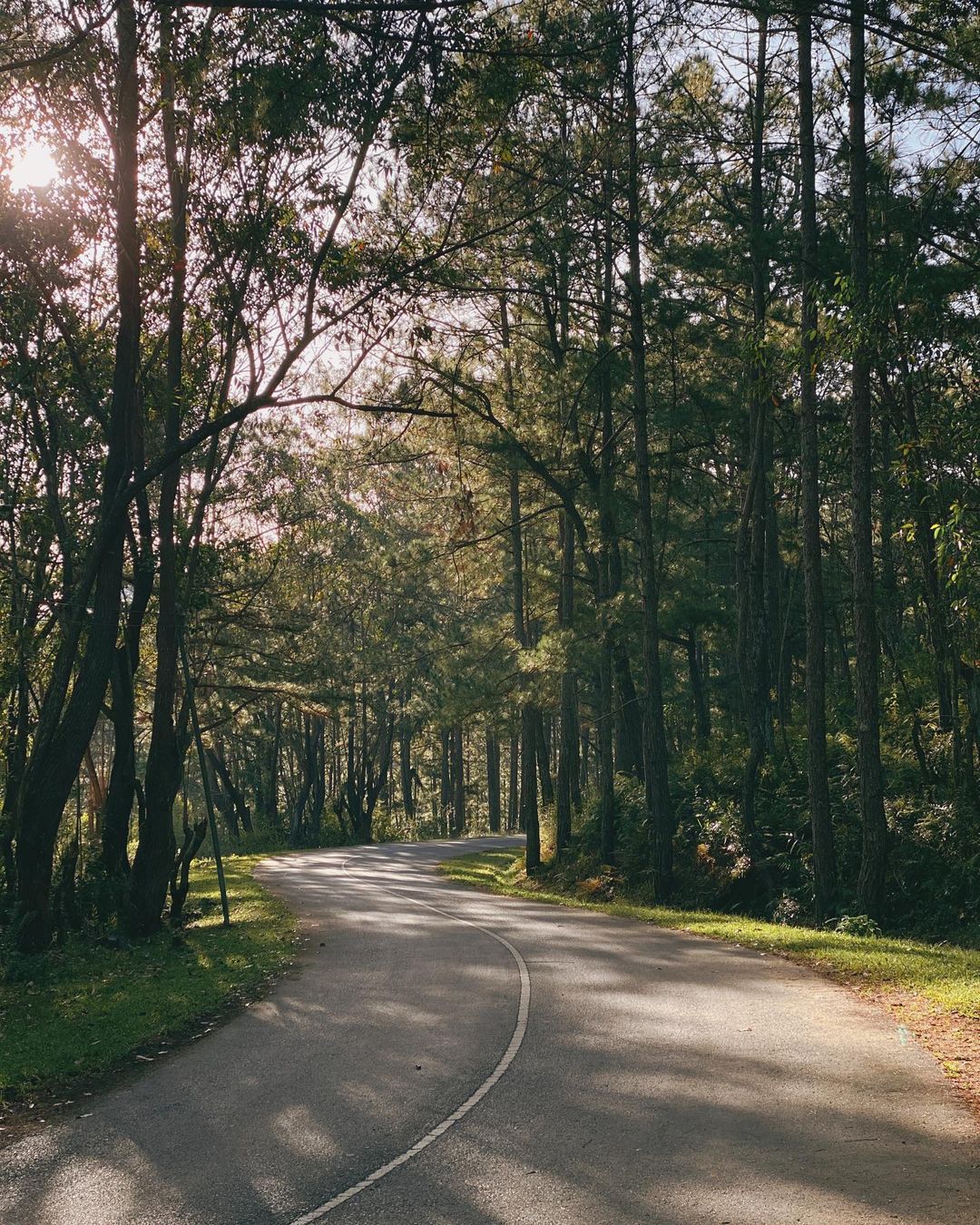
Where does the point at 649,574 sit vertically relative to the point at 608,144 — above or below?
below

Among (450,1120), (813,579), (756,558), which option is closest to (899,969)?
(450,1120)

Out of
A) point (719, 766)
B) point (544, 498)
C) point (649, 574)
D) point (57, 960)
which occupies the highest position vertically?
point (544, 498)

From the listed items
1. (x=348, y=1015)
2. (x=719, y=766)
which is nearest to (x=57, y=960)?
(x=348, y=1015)

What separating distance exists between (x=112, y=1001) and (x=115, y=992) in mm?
738

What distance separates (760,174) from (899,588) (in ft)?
33.8

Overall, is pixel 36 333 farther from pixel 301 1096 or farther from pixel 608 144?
pixel 301 1096

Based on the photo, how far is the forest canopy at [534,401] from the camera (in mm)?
13570

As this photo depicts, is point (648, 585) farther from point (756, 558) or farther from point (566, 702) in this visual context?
point (566, 702)

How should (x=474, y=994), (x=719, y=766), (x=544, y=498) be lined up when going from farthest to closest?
(x=544, y=498) < (x=719, y=766) < (x=474, y=994)

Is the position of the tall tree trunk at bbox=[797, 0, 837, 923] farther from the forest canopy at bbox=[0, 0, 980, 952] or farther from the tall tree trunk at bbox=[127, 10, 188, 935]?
the tall tree trunk at bbox=[127, 10, 188, 935]

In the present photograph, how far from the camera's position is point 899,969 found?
41.0ft

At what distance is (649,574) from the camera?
74.3 feet

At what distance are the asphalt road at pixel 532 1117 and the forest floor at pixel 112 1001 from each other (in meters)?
0.61

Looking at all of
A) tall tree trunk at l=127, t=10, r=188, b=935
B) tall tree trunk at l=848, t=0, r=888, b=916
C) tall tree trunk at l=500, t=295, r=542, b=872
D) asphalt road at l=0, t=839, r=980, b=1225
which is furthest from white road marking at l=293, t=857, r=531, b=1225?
tall tree trunk at l=500, t=295, r=542, b=872
